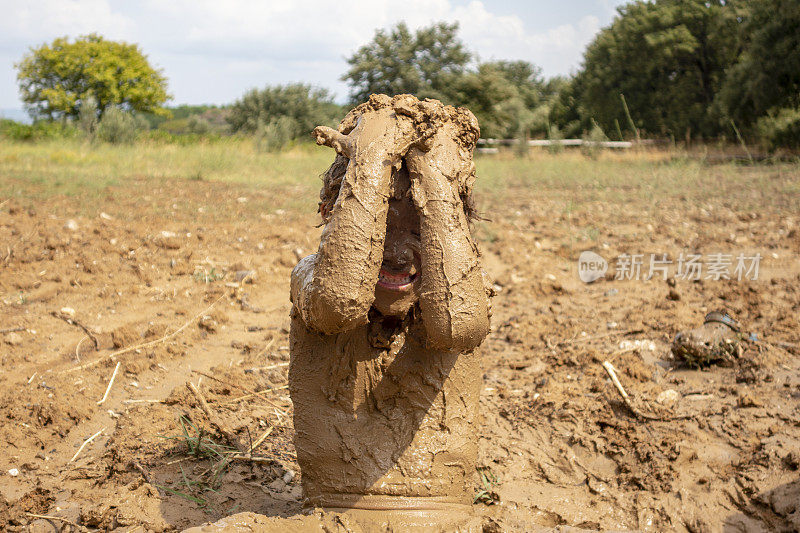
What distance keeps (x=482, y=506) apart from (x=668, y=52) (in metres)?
22.4

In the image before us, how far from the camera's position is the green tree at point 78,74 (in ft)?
94.8

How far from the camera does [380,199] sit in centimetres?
190

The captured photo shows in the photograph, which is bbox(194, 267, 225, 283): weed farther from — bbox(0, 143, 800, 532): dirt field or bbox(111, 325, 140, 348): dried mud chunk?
bbox(111, 325, 140, 348): dried mud chunk

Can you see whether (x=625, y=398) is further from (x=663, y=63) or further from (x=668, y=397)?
(x=663, y=63)

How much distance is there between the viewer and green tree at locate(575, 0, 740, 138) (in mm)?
21972

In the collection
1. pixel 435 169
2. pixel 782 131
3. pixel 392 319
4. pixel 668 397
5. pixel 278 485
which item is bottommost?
pixel 278 485

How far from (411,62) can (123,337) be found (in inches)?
821

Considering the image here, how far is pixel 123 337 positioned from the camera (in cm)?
430

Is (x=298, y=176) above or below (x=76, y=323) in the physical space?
above

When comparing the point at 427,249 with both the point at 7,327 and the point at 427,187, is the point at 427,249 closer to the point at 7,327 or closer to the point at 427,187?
the point at 427,187

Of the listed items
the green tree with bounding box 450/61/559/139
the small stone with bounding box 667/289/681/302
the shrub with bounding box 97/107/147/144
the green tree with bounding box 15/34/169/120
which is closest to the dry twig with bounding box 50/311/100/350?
the small stone with bounding box 667/289/681/302

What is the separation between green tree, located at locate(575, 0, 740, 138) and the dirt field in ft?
53.1

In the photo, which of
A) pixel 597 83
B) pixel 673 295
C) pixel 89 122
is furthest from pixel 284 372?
pixel 597 83

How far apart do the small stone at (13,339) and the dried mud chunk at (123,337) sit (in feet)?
1.79
